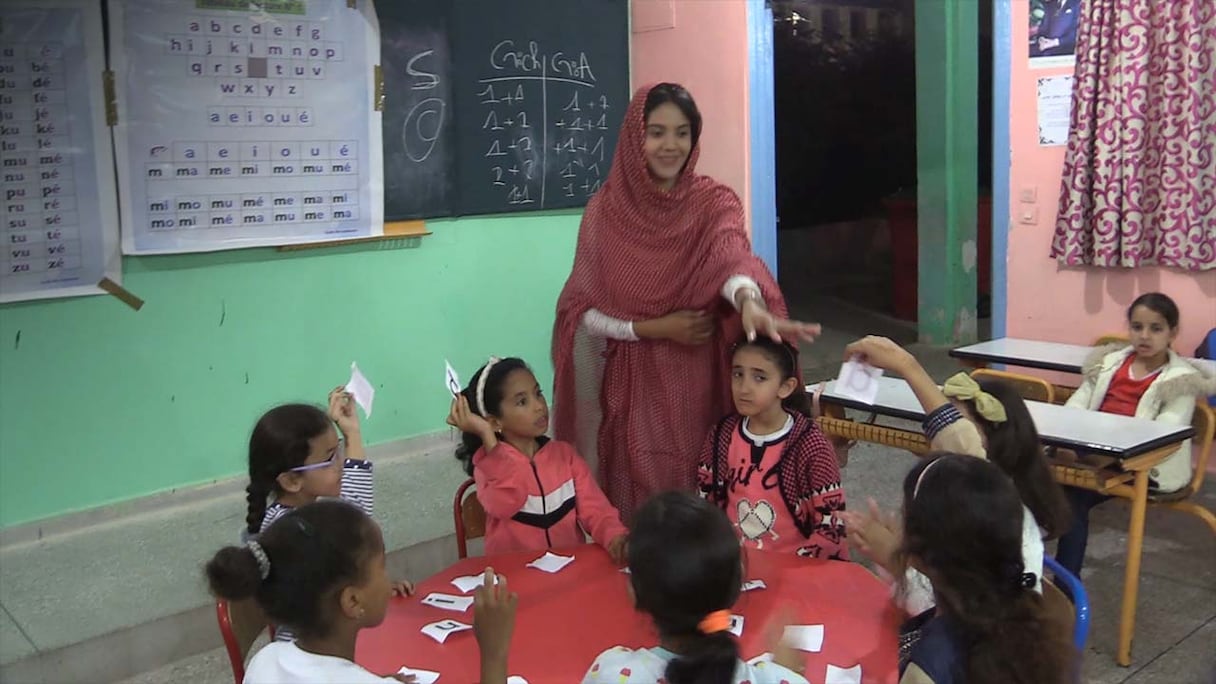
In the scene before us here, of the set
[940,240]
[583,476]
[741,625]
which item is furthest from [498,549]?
[940,240]

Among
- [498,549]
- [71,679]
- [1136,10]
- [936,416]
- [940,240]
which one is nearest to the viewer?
[936,416]

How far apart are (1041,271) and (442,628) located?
3.99 meters

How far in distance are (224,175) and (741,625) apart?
336 cm

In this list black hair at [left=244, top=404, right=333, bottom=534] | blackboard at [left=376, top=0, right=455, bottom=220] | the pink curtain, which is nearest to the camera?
black hair at [left=244, top=404, right=333, bottom=534]

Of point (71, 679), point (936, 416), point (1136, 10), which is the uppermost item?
point (1136, 10)

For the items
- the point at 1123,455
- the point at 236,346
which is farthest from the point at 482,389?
the point at 236,346

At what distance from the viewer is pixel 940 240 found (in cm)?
695

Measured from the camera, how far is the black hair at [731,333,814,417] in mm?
2518

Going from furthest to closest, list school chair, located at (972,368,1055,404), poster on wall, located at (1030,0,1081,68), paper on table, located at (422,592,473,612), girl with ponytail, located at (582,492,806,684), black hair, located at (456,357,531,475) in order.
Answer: poster on wall, located at (1030,0,1081,68)
school chair, located at (972,368,1055,404)
black hair, located at (456,357,531,475)
paper on table, located at (422,592,473,612)
girl with ponytail, located at (582,492,806,684)

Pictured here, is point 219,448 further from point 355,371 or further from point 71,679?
point 355,371

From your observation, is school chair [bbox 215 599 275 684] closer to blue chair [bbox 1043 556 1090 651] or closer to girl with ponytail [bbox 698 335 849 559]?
girl with ponytail [bbox 698 335 849 559]

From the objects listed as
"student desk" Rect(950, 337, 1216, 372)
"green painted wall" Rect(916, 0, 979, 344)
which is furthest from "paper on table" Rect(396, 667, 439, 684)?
"green painted wall" Rect(916, 0, 979, 344)

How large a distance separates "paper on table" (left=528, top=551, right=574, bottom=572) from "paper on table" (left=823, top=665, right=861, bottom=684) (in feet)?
2.34

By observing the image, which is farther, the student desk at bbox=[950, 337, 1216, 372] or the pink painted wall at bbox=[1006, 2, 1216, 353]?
the pink painted wall at bbox=[1006, 2, 1216, 353]
